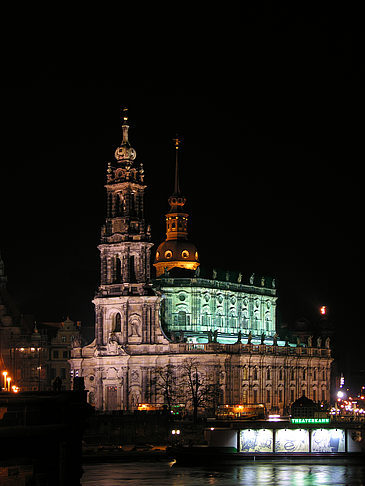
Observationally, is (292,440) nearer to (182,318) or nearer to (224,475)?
(224,475)

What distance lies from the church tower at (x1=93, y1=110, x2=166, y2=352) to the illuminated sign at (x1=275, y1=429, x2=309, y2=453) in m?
36.7

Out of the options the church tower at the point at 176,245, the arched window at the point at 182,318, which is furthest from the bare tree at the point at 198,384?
the church tower at the point at 176,245


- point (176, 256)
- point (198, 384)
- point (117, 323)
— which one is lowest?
point (198, 384)

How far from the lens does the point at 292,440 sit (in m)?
114

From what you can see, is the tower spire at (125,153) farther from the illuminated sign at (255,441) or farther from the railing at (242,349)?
the illuminated sign at (255,441)

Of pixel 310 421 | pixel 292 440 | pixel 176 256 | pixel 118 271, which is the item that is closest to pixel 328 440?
pixel 310 421

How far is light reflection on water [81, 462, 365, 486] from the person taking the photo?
9275 cm

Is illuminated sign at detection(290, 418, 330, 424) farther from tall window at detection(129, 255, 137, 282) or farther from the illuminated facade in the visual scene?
tall window at detection(129, 255, 137, 282)

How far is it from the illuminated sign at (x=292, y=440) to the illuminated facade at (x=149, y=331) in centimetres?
3341

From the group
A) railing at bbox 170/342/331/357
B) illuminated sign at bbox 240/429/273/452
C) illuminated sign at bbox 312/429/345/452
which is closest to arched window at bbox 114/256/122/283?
railing at bbox 170/342/331/357

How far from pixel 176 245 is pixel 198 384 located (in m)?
27.3

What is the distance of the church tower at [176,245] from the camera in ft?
540

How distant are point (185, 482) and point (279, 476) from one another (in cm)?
919

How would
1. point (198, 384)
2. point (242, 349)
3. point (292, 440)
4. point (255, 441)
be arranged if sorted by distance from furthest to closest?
1. point (242, 349)
2. point (198, 384)
3. point (292, 440)
4. point (255, 441)
